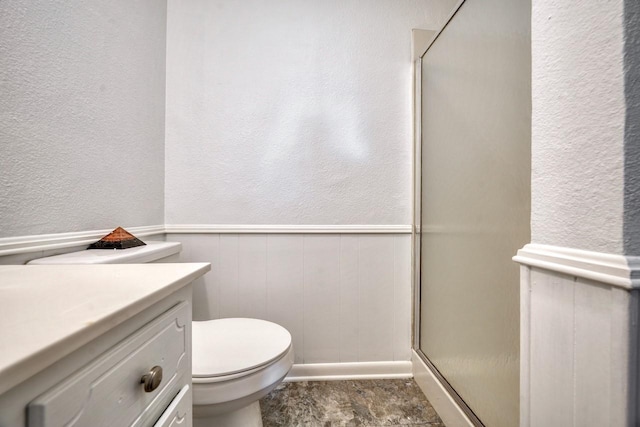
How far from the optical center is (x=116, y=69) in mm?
1048

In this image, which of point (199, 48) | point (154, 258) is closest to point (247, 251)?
point (154, 258)

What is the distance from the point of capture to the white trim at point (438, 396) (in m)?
1.02

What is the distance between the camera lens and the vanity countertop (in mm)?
244

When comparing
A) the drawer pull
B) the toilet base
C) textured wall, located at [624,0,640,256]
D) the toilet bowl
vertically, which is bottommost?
the toilet base

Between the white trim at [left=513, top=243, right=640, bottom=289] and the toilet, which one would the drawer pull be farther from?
the white trim at [left=513, top=243, right=640, bottom=289]

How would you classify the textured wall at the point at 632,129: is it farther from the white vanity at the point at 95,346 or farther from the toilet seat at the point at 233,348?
the toilet seat at the point at 233,348

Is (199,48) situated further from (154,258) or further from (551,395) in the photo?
(551,395)

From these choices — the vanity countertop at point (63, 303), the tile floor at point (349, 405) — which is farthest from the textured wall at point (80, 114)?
the tile floor at point (349, 405)

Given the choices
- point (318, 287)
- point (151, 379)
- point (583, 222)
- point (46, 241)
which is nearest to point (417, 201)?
point (318, 287)

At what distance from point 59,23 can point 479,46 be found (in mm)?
1290

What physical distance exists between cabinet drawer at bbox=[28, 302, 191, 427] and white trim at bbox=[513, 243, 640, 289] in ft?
2.43

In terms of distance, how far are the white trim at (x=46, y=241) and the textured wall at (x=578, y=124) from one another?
1.25m

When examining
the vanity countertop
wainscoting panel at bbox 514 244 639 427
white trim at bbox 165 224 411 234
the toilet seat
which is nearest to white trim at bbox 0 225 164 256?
the vanity countertop

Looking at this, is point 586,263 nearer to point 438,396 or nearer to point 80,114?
point 438,396
